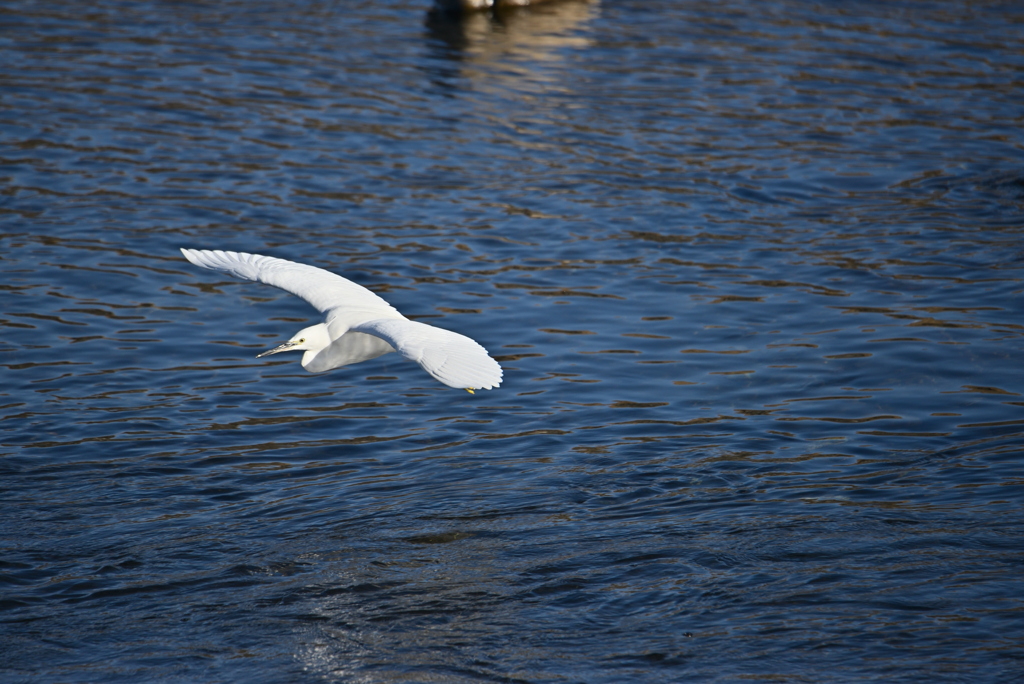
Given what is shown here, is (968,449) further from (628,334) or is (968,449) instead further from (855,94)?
(855,94)

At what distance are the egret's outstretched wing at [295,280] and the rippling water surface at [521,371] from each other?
0.82m

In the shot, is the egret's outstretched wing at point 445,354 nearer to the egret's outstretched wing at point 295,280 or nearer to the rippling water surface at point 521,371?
the rippling water surface at point 521,371

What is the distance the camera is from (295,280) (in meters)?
8.66

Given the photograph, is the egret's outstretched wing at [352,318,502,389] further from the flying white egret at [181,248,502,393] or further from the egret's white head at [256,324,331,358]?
the egret's white head at [256,324,331,358]

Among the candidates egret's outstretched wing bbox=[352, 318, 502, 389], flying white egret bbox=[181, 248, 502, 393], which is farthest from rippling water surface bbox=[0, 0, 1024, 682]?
egret's outstretched wing bbox=[352, 318, 502, 389]

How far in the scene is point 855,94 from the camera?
1608 cm

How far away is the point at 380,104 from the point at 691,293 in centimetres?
656

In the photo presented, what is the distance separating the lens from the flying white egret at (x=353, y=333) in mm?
6184

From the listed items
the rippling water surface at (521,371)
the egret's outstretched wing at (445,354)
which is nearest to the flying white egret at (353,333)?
the egret's outstretched wing at (445,354)

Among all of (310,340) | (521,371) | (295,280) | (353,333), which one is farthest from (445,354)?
(521,371)

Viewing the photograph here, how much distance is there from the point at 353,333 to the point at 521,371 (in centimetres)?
177

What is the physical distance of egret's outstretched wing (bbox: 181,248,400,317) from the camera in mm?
8391

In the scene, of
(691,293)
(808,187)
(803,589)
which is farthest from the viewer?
(808,187)

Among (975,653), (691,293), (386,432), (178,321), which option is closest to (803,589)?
(975,653)
